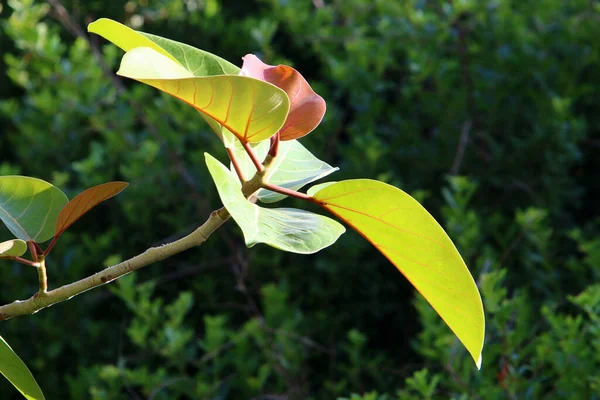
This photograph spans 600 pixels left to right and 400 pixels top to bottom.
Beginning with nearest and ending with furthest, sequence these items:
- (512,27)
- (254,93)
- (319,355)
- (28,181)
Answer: (254,93) < (28,181) < (319,355) < (512,27)

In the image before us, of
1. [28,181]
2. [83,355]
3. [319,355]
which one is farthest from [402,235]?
[83,355]

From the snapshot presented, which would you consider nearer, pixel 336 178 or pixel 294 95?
pixel 294 95

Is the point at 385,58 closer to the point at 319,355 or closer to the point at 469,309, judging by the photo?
the point at 319,355

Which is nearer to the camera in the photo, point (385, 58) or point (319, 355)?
point (319, 355)

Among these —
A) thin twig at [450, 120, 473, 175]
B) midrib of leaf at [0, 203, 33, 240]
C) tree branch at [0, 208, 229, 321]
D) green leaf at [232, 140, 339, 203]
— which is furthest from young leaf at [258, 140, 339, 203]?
thin twig at [450, 120, 473, 175]

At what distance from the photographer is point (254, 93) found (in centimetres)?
51

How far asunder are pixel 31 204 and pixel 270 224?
11.2 inches

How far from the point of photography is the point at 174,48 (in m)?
0.63

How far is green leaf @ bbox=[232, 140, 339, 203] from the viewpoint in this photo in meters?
0.66

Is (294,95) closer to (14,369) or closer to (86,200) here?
(86,200)

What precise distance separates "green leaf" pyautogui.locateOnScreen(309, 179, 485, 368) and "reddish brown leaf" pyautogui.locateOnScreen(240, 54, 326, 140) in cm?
5

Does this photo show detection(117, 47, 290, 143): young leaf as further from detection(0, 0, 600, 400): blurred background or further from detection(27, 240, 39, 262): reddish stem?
detection(0, 0, 600, 400): blurred background

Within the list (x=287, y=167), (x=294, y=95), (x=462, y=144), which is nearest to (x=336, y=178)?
(x=462, y=144)

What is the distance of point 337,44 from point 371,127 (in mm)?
435
